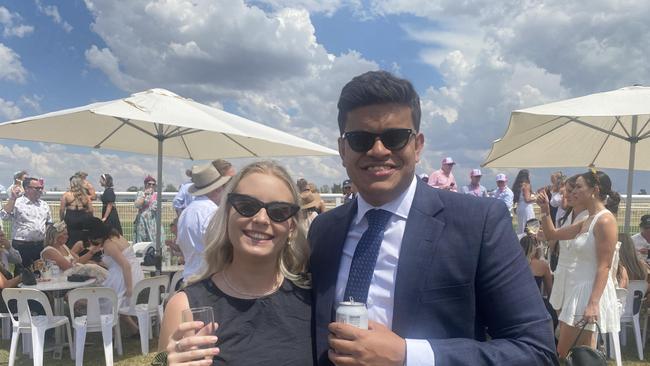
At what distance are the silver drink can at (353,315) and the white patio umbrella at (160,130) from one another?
4.19 m

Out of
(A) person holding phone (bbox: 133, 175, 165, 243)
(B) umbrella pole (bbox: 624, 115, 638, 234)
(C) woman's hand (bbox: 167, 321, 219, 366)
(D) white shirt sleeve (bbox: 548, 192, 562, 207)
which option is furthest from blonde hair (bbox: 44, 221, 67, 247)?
(D) white shirt sleeve (bbox: 548, 192, 562, 207)

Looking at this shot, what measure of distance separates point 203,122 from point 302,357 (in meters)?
4.19

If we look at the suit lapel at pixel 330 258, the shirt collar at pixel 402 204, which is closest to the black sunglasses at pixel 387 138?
the shirt collar at pixel 402 204

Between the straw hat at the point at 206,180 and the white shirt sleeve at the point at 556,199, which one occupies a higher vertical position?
the straw hat at the point at 206,180

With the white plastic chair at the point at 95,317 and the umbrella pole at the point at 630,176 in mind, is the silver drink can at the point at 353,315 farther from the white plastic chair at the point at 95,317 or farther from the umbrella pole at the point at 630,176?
the umbrella pole at the point at 630,176

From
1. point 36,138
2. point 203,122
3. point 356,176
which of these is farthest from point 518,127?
point 36,138

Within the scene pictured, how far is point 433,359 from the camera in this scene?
55.6 inches

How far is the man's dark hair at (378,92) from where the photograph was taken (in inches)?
63.5

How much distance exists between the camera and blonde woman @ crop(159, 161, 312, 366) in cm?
182

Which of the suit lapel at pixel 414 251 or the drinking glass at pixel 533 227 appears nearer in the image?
the suit lapel at pixel 414 251

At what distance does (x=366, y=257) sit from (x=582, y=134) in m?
7.32

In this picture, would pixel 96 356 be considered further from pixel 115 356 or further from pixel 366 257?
pixel 366 257

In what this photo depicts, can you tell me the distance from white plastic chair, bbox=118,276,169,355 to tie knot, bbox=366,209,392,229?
15.9ft

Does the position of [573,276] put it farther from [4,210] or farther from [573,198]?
[4,210]
